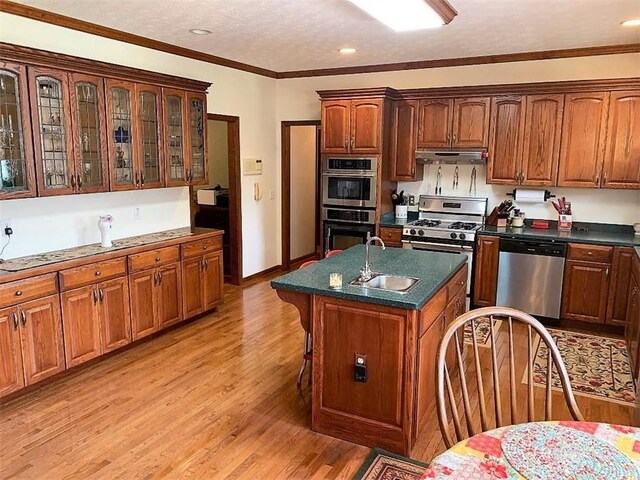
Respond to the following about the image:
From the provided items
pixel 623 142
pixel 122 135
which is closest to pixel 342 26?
pixel 122 135

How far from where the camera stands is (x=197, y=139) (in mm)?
4734

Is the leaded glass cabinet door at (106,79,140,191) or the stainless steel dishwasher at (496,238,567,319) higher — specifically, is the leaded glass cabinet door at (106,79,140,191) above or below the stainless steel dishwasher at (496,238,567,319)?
above

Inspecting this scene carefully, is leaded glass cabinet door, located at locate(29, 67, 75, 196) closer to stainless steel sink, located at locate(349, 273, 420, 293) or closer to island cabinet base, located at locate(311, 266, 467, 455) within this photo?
island cabinet base, located at locate(311, 266, 467, 455)

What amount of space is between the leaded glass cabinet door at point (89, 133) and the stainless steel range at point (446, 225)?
10.2 ft

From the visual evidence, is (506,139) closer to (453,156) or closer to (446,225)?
(453,156)

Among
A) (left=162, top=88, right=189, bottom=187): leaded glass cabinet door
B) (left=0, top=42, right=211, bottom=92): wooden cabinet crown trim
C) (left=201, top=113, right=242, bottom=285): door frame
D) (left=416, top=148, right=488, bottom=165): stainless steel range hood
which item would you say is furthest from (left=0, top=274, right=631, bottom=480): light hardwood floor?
(left=416, top=148, right=488, bottom=165): stainless steel range hood

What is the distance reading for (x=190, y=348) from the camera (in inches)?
162

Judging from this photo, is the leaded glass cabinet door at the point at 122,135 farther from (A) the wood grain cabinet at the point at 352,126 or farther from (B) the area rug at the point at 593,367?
(B) the area rug at the point at 593,367

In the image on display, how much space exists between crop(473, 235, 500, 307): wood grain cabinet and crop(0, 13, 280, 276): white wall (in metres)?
2.77

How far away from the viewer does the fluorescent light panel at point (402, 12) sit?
9.70 feet

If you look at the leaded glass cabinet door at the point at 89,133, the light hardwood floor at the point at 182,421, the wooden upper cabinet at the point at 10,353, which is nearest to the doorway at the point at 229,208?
the leaded glass cabinet door at the point at 89,133

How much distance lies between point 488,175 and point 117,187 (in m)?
3.63

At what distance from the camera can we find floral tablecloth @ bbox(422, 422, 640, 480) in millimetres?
1330

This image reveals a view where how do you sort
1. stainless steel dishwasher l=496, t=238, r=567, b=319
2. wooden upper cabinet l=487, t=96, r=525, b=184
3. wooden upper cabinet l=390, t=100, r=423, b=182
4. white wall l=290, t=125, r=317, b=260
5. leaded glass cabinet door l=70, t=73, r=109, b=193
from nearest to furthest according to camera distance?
leaded glass cabinet door l=70, t=73, r=109, b=193
stainless steel dishwasher l=496, t=238, r=567, b=319
wooden upper cabinet l=487, t=96, r=525, b=184
wooden upper cabinet l=390, t=100, r=423, b=182
white wall l=290, t=125, r=317, b=260
